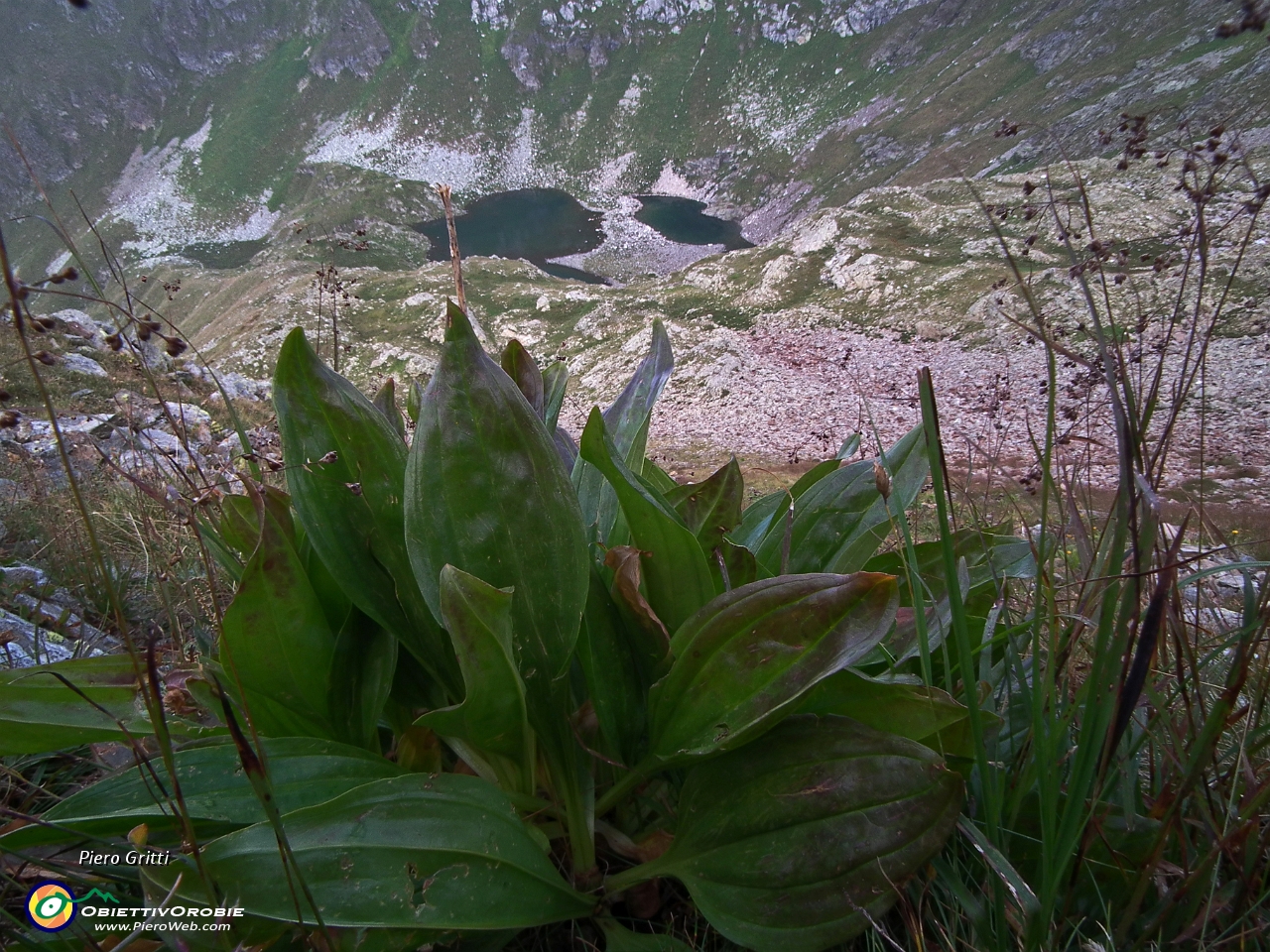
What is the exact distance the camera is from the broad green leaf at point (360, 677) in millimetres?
1551

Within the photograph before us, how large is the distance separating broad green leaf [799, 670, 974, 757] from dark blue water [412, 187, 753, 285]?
71.2 metres

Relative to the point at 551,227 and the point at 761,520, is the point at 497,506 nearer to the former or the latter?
the point at 761,520

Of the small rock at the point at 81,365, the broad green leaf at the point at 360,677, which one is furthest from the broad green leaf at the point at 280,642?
the small rock at the point at 81,365

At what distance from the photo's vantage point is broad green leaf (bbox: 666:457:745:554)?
5.98 ft

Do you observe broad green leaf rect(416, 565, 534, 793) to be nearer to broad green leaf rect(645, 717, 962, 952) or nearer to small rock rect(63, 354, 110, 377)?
broad green leaf rect(645, 717, 962, 952)

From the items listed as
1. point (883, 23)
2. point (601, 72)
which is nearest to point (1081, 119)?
point (883, 23)

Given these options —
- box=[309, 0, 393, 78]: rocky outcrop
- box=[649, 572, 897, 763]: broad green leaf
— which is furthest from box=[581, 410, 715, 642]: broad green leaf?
box=[309, 0, 393, 78]: rocky outcrop

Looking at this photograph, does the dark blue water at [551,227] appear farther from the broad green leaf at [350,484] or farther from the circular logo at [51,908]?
the circular logo at [51,908]

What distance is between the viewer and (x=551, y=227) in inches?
3501

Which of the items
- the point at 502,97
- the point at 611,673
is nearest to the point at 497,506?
the point at 611,673

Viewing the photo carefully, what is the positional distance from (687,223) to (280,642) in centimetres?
9029

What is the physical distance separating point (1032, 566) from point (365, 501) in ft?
5.37

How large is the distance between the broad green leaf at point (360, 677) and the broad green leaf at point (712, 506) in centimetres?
79

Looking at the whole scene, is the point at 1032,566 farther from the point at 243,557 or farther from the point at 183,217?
the point at 183,217
